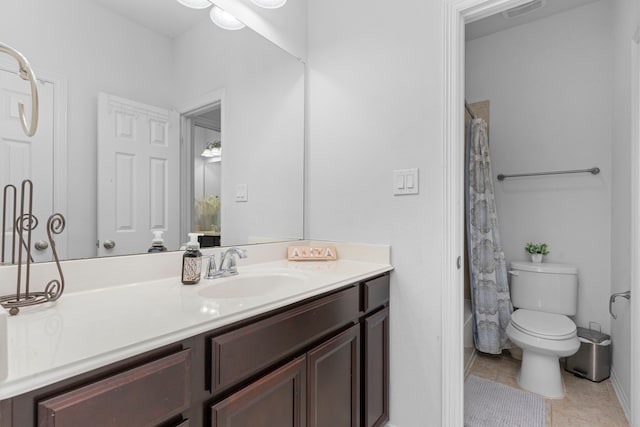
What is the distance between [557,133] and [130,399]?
3.08 meters

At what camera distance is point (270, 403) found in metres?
0.92

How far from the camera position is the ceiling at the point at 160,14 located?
115 centimetres

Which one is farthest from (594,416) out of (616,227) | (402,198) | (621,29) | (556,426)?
(621,29)

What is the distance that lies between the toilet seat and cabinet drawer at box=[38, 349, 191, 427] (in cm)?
209

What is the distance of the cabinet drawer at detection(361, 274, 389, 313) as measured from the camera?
53.5 inches

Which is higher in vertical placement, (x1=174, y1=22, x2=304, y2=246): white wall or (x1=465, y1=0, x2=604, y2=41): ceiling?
(x1=465, y1=0, x2=604, y2=41): ceiling

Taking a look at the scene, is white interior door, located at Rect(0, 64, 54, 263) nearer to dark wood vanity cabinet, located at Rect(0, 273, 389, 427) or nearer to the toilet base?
dark wood vanity cabinet, located at Rect(0, 273, 389, 427)

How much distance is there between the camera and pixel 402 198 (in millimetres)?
1541

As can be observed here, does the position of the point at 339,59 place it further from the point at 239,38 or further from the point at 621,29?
the point at 621,29

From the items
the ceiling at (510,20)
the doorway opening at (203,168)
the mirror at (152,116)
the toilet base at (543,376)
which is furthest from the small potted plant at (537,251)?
the doorway opening at (203,168)

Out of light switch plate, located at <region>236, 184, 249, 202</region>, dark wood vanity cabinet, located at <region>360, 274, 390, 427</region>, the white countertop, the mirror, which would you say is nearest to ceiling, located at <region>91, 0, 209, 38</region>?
the mirror

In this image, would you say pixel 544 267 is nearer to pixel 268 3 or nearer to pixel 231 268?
pixel 231 268

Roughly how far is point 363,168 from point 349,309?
74cm

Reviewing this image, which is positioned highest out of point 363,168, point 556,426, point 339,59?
point 339,59
